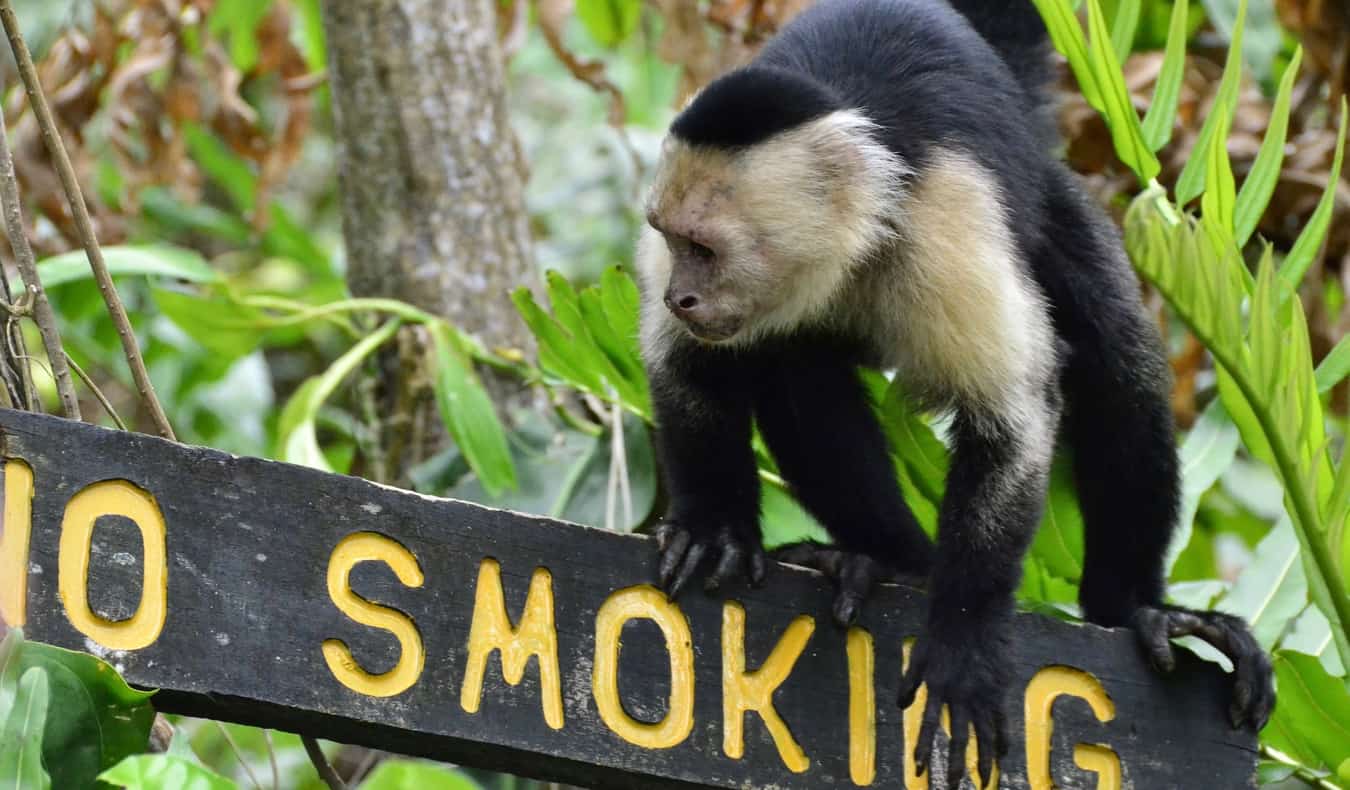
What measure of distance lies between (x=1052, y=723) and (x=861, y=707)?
0.26 meters

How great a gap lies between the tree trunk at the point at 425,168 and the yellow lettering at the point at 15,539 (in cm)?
152

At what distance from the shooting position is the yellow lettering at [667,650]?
1.73 metres

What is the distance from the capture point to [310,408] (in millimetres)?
2785

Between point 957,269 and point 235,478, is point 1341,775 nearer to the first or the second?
point 957,269

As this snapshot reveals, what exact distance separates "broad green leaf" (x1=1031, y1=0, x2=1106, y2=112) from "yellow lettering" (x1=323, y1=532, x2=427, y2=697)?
3.56 feet

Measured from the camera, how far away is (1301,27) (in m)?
3.32

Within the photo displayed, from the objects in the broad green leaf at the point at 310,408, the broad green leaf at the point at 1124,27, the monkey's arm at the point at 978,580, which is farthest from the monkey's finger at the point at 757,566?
the broad green leaf at the point at 310,408

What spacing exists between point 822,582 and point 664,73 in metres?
3.66

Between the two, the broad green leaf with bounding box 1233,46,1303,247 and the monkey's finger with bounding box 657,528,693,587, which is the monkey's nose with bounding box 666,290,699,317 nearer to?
the monkey's finger with bounding box 657,528,693,587

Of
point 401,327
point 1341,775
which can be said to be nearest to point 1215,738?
point 1341,775

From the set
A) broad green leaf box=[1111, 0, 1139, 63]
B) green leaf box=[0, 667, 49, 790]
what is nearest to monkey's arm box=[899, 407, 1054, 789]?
broad green leaf box=[1111, 0, 1139, 63]

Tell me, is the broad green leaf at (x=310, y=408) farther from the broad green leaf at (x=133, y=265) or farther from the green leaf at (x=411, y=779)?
the green leaf at (x=411, y=779)

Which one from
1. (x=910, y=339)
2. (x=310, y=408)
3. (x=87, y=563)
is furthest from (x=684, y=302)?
(x=310, y=408)

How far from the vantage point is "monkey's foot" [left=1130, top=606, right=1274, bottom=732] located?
200cm
